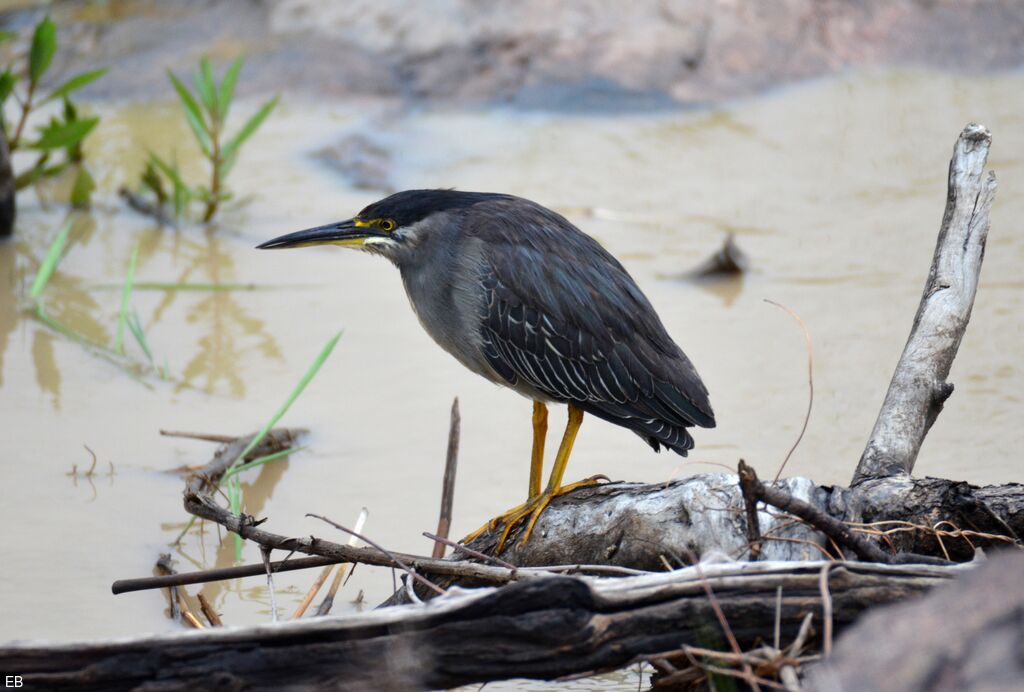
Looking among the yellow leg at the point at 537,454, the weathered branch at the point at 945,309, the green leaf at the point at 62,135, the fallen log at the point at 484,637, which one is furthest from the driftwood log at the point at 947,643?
the green leaf at the point at 62,135

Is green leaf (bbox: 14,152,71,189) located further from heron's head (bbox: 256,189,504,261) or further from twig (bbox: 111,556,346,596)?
twig (bbox: 111,556,346,596)

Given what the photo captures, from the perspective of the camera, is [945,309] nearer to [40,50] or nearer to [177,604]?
[177,604]

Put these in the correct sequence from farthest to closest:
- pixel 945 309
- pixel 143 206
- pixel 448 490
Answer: pixel 143 206 → pixel 448 490 → pixel 945 309

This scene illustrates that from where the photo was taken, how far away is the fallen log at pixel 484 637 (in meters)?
2.33

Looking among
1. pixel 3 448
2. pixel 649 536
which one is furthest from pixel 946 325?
pixel 3 448

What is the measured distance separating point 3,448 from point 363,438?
1414 mm

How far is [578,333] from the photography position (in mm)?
3943

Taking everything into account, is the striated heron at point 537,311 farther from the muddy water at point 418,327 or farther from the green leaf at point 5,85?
the green leaf at point 5,85

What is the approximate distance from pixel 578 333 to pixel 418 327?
2188 millimetres

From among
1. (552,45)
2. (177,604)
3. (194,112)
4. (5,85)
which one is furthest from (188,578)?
(552,45)

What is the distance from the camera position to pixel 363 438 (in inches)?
195

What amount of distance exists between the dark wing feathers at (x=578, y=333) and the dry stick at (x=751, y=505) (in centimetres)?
95

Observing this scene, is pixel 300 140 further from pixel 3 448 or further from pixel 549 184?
pixel 3 448

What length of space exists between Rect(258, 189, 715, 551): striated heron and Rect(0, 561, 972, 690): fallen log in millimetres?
1319
